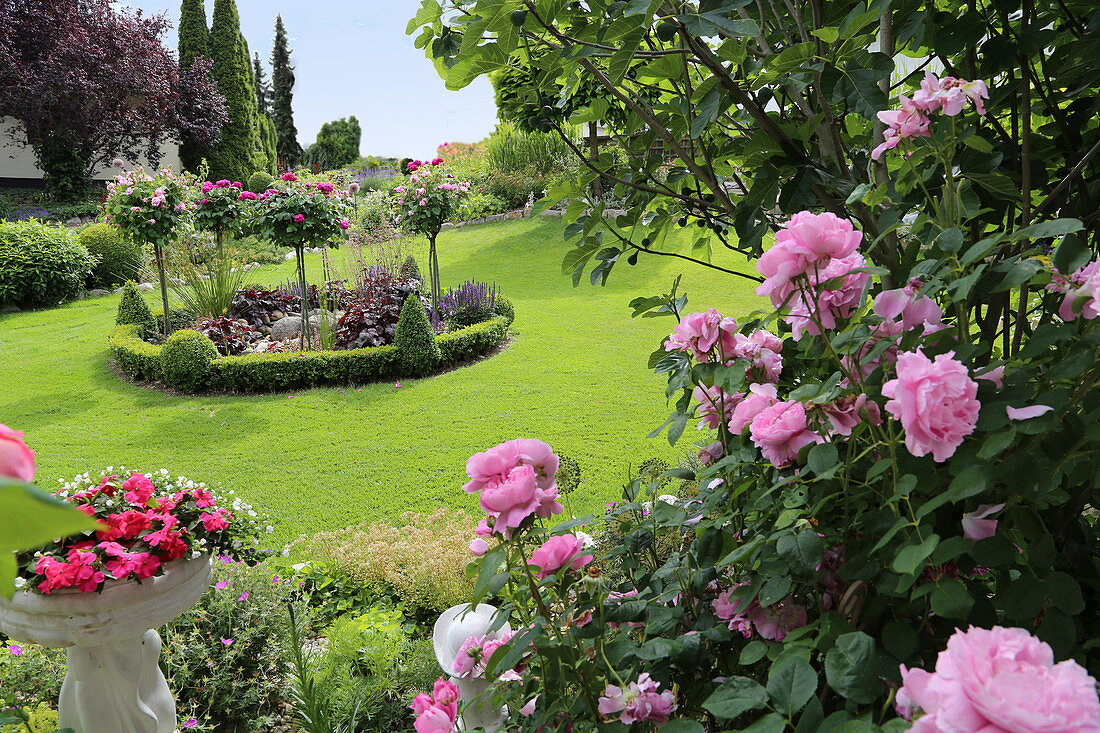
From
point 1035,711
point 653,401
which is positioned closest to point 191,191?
point 653,401

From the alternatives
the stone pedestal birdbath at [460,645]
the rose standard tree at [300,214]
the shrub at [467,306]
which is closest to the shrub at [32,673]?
the stone pedestal birdbath at [460,645]

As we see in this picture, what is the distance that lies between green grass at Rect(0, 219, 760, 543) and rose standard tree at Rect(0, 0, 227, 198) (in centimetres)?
881

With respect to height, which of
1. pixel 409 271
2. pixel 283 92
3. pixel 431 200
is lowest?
pixel 409 271

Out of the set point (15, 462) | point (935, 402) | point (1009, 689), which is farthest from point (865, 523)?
point (15, 462)

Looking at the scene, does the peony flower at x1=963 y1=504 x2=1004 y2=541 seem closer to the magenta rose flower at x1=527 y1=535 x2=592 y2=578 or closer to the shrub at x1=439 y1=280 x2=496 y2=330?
the magenta rose flower at x1=527 y1=535 x2=592 y2=578

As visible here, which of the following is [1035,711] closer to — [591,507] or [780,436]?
[780,436]

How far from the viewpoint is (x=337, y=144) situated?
2430 cm

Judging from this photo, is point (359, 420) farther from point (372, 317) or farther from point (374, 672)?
point (374, 672)

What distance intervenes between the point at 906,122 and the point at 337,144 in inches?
1017

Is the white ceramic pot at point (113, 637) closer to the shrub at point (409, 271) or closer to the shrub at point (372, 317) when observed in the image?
the shrub at point (372, 317)

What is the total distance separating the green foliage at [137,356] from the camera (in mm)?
6270

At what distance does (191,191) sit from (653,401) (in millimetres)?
5142

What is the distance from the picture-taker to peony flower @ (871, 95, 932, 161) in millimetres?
782

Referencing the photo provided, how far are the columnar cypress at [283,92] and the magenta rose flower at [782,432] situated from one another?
A: 26768mm
